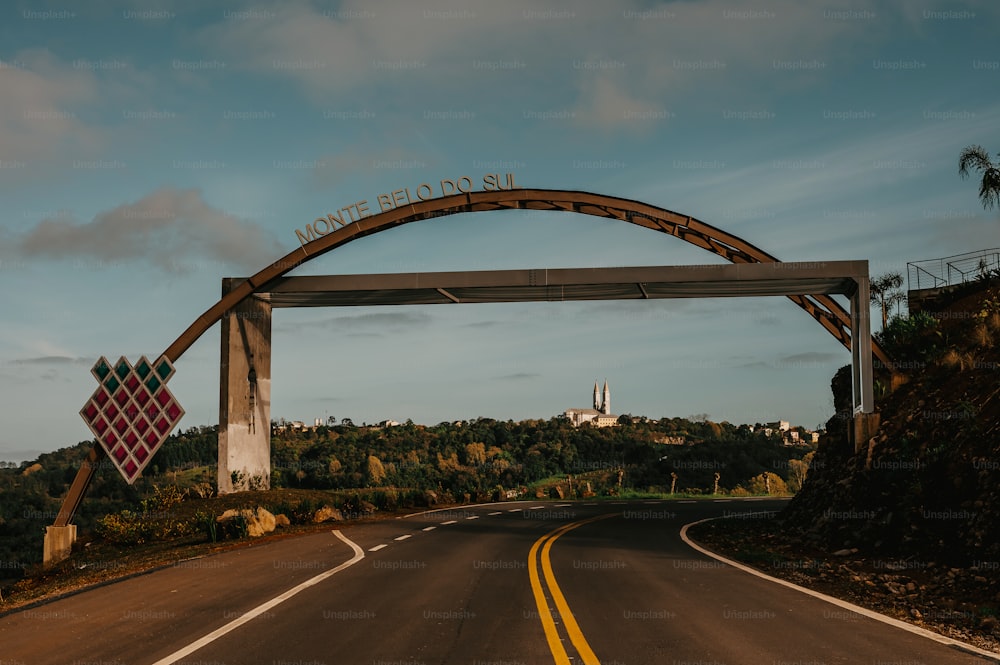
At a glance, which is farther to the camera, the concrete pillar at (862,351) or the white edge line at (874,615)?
the concrete pillar at (862,351)

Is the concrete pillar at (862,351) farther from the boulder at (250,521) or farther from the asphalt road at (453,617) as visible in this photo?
the boulder at (250,521)

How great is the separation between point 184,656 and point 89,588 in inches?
272

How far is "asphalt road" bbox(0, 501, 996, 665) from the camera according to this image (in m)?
7.85

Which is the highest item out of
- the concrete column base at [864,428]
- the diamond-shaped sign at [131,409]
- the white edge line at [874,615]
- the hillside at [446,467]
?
the diamond-shaped sign at [131,409]

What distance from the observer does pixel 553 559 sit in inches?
626

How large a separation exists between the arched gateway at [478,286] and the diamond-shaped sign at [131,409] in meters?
11.3

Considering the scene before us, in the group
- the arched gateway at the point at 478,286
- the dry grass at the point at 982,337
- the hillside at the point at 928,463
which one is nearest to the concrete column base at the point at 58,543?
the arched gateway at the point at 478,286

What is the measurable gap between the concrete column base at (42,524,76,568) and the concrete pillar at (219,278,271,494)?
7183 mm

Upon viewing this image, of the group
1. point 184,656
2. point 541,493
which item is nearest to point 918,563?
point 184,656

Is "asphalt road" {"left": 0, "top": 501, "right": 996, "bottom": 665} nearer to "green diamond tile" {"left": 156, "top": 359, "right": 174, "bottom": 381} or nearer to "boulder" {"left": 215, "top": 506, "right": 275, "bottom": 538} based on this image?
"green diamond tile" {"left": 156, "top": 359, "right": 174, "bottom": 381}

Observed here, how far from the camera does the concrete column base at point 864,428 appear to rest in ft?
73.0

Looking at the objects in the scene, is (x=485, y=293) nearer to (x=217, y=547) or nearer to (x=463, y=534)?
(x=463, y=534)

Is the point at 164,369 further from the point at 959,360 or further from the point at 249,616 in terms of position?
the point at 959,360

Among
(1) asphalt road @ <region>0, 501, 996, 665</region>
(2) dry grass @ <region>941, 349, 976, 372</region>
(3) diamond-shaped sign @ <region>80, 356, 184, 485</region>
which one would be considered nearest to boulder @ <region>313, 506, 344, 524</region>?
(1) asphalt road @ <region>0, 501, 996, 665</region>
